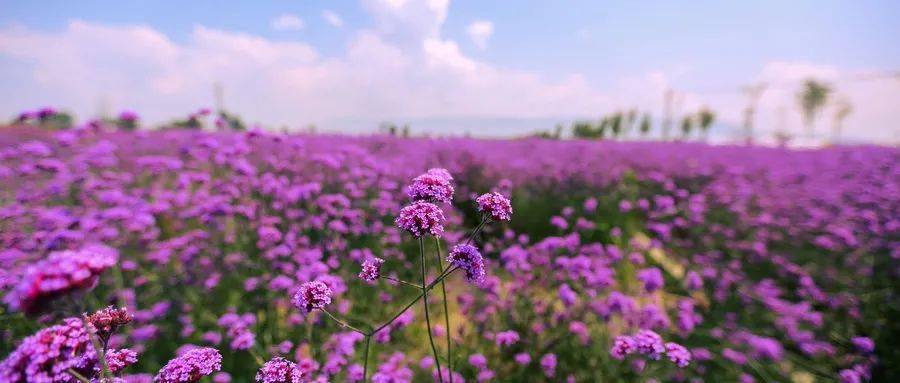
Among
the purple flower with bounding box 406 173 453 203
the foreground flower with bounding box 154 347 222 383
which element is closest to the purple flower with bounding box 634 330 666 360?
the purple flower with bounding box 406 173 453 203

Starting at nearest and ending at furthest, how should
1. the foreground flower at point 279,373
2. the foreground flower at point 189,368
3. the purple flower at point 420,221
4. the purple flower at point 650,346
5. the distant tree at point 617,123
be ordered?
the foreground flower at point 189,368 < the foreground flower at point 279,373 < the purple flower at point 420,221 < the purple flower at point 650,346 < the distant tree at point 617,123

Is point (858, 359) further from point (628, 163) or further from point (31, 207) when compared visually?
point (31, 207)

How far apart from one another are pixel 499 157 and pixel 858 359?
6.30 metres

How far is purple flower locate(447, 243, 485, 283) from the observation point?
1521 millimetres

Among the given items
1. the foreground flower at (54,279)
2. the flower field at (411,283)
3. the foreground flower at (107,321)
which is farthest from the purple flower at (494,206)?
the foreground flower at (107,321)

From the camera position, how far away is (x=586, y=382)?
3506mm

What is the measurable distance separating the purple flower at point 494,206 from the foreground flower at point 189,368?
1.01 m

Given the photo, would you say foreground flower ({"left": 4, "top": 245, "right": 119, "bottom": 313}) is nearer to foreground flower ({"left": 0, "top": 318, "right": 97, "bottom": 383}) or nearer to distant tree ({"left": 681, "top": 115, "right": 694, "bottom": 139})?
foreground flower ({"left": 0, "top": 318, "right": 97, "bottom": 383})

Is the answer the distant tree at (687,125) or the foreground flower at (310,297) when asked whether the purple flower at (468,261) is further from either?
the distant tree at (687,125)

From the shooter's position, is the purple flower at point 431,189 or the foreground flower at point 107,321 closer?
the foreground flower at point 107,321

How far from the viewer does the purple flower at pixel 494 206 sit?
5.14ft

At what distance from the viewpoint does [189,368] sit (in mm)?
1345

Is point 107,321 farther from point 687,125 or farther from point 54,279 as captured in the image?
point 687,125

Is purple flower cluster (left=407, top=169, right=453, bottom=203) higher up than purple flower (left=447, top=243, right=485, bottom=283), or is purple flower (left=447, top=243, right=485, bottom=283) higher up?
purple flower cluster (left=407, top=169, right=453, bottom=203)
